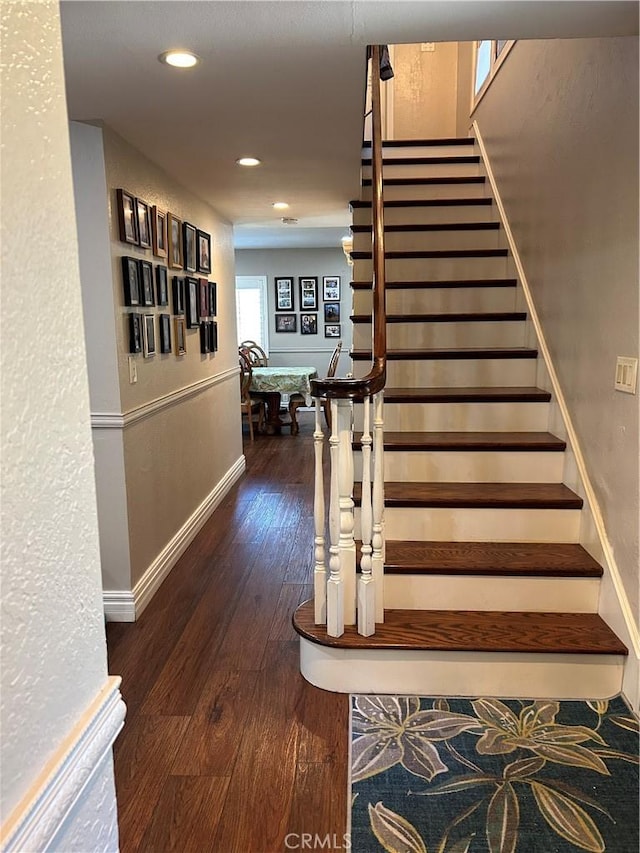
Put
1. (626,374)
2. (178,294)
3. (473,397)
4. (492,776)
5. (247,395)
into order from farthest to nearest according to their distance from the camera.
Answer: (247,395)
(178,294)
(473,397)
(626,374)
(492,776)

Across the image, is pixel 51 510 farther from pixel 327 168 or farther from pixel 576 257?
pixel 327 168

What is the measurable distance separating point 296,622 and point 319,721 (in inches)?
13.8

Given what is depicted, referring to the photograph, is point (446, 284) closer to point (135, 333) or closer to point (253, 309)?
point (135, 333)

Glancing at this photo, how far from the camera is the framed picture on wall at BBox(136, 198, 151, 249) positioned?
287 centimetres

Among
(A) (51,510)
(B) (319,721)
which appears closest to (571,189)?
(B) (319,721)

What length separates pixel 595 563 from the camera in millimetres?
2271

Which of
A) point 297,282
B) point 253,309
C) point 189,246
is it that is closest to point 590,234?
point 189,246

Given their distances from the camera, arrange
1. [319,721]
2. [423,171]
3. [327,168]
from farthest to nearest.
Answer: [423,171] < [327,168] < [319,721]

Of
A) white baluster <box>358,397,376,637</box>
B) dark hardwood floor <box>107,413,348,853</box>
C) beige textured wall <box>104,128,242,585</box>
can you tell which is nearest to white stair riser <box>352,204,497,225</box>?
beige textured wall <box>104,128,242,585</box>

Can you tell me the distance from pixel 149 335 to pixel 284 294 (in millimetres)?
6332

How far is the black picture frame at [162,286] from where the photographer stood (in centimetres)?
320

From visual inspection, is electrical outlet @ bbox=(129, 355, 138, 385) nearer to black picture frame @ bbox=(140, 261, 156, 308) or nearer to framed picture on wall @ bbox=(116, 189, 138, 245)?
black picture frame @ bbox=(140, 261, 156, 308)

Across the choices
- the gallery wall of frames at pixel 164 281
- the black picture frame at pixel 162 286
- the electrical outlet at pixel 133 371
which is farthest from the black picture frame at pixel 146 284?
the electrical outlet at pixel 133 371

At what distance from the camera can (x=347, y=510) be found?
2107 mm
